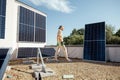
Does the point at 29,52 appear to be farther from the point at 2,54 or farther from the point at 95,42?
the point at 2,54

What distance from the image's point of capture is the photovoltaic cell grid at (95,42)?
7996 mm

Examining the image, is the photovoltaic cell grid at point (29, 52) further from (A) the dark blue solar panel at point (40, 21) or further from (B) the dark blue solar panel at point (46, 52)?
(A) the dark blue solar panel at point (40, 21)

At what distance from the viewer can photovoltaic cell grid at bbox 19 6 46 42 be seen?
28.6ft

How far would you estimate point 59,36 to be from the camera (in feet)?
25.7

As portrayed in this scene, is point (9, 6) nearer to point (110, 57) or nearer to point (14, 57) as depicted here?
point (14, 57)

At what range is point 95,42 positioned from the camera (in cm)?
843

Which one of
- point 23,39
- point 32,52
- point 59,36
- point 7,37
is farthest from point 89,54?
point 7,37

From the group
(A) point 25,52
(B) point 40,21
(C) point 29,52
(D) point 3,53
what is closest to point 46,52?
(C) point 29,52

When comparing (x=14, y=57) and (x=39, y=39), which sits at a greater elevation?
(x=39, y=39)

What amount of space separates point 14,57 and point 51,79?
4.64 metres

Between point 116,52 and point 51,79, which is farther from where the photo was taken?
point 116,52

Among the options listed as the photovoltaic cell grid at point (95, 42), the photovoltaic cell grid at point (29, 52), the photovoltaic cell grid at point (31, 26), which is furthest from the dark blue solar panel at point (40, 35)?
the photovoltaic cell grid at point (95, 42)

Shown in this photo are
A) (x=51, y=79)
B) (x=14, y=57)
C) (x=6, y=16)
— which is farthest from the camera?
(x=14, y=57)

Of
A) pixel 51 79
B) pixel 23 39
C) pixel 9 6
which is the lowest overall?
pixel 51 79
